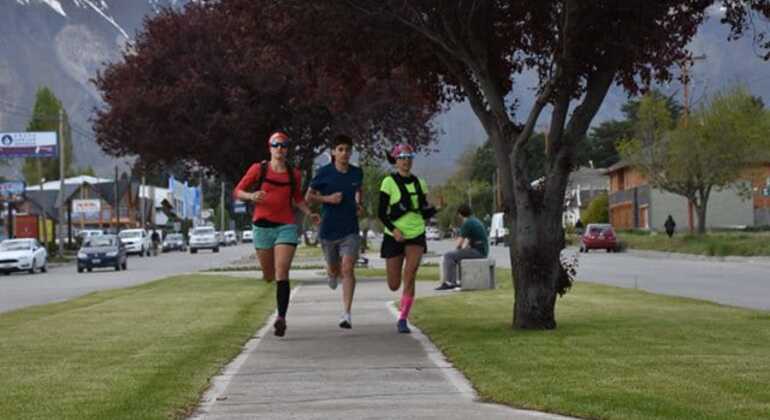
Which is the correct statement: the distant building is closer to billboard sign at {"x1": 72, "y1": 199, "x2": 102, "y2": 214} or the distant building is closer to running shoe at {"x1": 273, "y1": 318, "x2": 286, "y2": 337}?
billboard sign at {"x1": 72, "y1": 199, "x2": 102, "y2": 214}

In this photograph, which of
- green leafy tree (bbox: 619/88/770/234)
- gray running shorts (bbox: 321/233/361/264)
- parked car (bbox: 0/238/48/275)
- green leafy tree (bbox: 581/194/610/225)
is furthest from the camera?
green leafy tree (bbox: 581/194/610/225)

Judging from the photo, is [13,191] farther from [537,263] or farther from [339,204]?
[537,263]

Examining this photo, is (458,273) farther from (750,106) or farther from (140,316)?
(750,106)

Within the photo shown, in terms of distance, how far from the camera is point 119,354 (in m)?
12.8

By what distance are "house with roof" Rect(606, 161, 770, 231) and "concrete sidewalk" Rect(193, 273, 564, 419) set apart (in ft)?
212

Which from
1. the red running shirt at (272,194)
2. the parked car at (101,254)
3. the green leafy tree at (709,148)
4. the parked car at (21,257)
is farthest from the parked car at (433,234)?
the red running shirt at (272,194)

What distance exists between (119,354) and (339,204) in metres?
3.09

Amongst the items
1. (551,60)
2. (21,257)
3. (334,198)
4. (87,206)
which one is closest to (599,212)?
(87,206)

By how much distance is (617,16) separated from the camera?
575 inches

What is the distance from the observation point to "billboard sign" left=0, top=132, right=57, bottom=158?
10044 cm

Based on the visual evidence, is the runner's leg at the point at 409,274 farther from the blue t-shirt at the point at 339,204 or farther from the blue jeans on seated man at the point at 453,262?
the blue jeans on seated man at the point at 453,262

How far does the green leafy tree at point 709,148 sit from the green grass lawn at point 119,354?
42.3m

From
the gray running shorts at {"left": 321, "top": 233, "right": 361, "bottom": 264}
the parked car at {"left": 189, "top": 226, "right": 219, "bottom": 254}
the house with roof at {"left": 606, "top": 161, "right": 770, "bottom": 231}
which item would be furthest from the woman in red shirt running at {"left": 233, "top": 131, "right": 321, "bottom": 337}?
the parked car at {"left": 189, "top": 226, "right": 219, "bottom": 254}

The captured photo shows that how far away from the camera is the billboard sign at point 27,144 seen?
10044 cm
